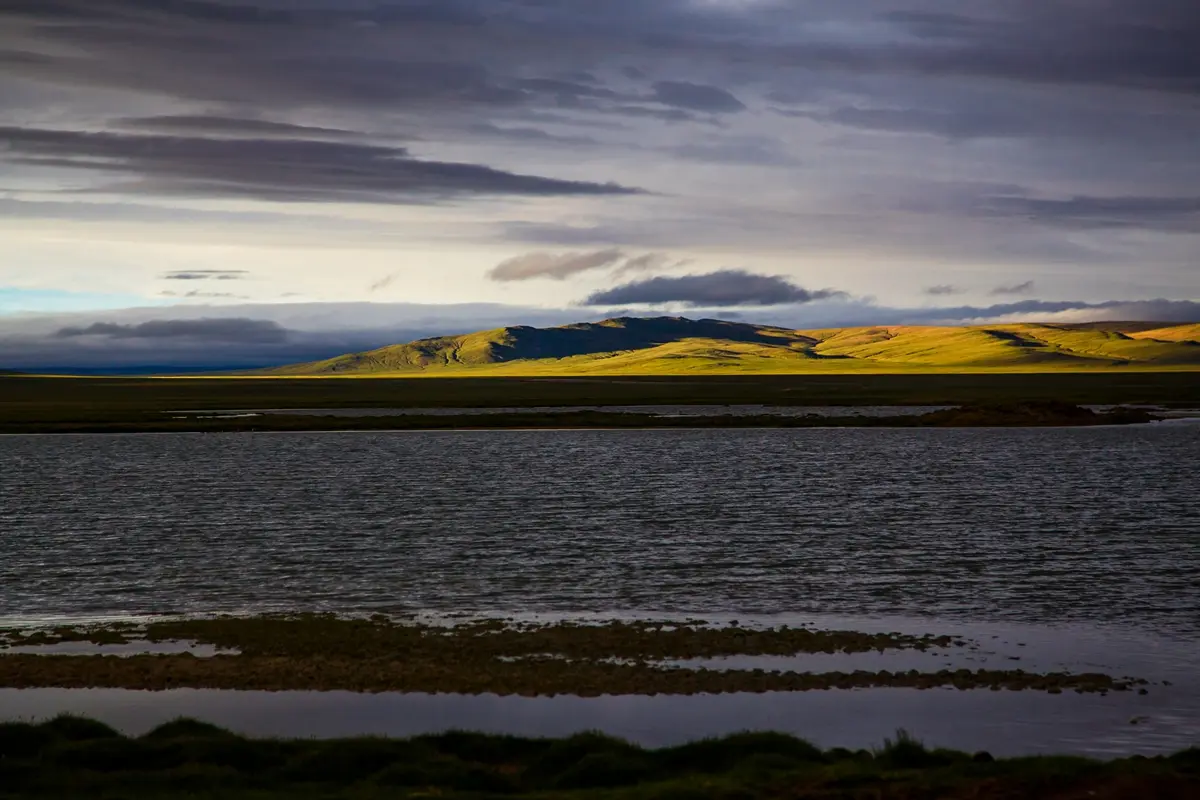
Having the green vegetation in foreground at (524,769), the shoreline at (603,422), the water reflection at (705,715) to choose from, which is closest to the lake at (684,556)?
the water reflection at (705,715)

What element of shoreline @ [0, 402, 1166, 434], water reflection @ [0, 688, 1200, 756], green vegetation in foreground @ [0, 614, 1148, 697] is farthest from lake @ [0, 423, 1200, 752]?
shoreline @ [0, 402, 1166, 434]

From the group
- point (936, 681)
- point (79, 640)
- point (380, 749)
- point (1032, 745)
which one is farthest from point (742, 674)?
point (79, 640)

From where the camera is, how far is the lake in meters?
19.5

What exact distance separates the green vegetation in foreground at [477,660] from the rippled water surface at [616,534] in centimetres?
275

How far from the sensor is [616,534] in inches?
1597

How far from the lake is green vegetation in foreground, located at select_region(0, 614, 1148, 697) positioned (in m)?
0.74

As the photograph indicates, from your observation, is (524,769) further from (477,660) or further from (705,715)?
(477,660)

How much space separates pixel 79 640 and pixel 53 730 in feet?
25.3

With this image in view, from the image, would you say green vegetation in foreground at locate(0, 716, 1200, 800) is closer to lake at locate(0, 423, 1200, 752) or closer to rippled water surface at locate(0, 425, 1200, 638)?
lake at locate(0, 423, 1200, 752)

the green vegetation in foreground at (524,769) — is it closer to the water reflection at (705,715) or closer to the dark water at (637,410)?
the water reflection at (705,715)

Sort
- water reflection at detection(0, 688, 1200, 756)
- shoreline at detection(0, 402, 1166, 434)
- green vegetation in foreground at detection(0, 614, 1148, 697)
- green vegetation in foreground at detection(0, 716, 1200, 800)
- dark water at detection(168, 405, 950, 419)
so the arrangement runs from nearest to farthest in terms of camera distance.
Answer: green vegetation in foreground at detection(0, 716, 1200, 800) < water reflection at detection(0, 688, 1200, 756) < green vegetation in foreground at detection(0, 614, 1148, 697) < shoreline at detection(0, 402, 1166, 434) < dark water at detection(168, 405, 950, 419)

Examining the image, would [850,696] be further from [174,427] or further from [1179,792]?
[174,427]

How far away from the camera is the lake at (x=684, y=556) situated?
19.5 m

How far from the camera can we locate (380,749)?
1617cm
